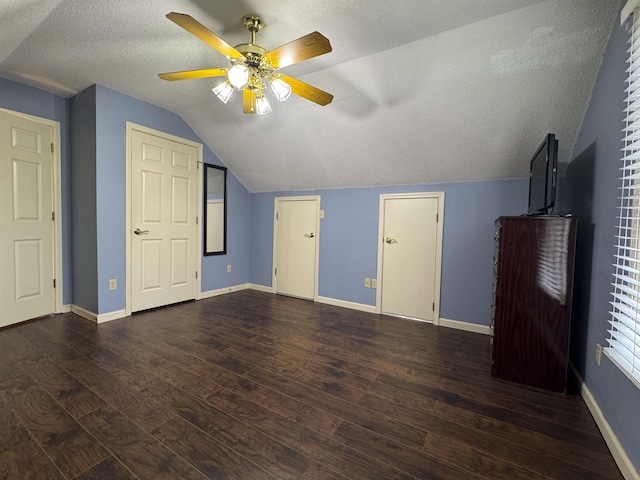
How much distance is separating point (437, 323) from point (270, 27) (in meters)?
3.16

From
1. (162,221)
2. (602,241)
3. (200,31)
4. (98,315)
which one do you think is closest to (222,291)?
(162,221)

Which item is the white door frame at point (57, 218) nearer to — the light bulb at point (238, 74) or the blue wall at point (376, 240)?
the blue wall at point (376, 240)

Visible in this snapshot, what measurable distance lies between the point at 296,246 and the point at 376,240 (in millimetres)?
1256

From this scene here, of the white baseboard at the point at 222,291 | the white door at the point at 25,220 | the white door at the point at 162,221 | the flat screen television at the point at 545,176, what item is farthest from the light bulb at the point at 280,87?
the white baseboard at the point at 222,291

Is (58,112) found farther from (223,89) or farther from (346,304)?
(346,304)

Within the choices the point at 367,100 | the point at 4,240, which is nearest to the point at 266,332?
the point at 367,100

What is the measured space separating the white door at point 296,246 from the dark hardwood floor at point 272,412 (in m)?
1.49

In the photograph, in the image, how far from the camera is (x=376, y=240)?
3.54 metres

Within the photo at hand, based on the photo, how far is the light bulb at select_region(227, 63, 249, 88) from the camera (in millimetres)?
1661

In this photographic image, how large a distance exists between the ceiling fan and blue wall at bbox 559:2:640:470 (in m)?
1.69

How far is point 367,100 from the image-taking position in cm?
255

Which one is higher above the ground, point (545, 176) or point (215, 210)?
point (545, 176)

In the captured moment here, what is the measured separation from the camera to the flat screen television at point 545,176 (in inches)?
70.2

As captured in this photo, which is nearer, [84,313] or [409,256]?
[84,313]
